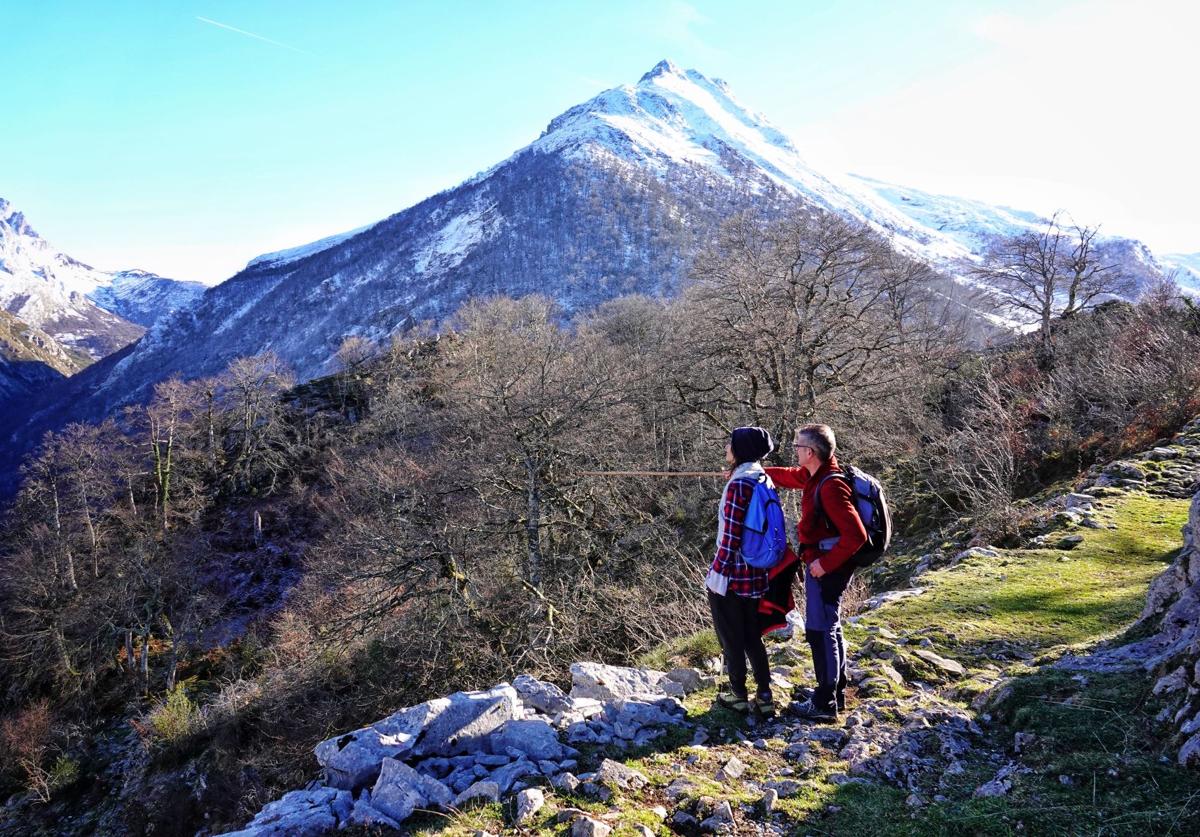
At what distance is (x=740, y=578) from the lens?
13.2 feet

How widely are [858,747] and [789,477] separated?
1.79m

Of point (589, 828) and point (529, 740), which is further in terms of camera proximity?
point (529, 740)

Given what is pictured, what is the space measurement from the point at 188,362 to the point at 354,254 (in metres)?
39.4

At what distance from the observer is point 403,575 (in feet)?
→ 43.9

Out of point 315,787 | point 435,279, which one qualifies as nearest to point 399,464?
point 315,787

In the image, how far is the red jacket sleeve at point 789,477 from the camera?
14.5ft

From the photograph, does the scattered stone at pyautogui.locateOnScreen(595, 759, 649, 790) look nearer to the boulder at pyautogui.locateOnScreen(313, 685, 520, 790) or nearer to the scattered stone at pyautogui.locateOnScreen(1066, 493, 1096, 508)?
the boulder at pyautogui.locateOnScreen(313, 685, 520, 790)

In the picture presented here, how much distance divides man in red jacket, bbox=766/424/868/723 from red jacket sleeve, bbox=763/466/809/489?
0.91 feet

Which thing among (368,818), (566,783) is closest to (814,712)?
(566,783)

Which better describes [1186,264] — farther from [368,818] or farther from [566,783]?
[368,818]

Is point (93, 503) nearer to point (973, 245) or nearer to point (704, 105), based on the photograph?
point (973, 245)

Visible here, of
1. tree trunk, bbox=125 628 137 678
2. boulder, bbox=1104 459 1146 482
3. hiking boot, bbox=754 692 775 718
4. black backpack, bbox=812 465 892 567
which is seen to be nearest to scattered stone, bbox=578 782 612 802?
hiking boot, bbox=754 692 775 718

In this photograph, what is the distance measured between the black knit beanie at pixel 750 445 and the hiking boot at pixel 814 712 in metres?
1.76

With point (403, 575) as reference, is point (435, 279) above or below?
above
